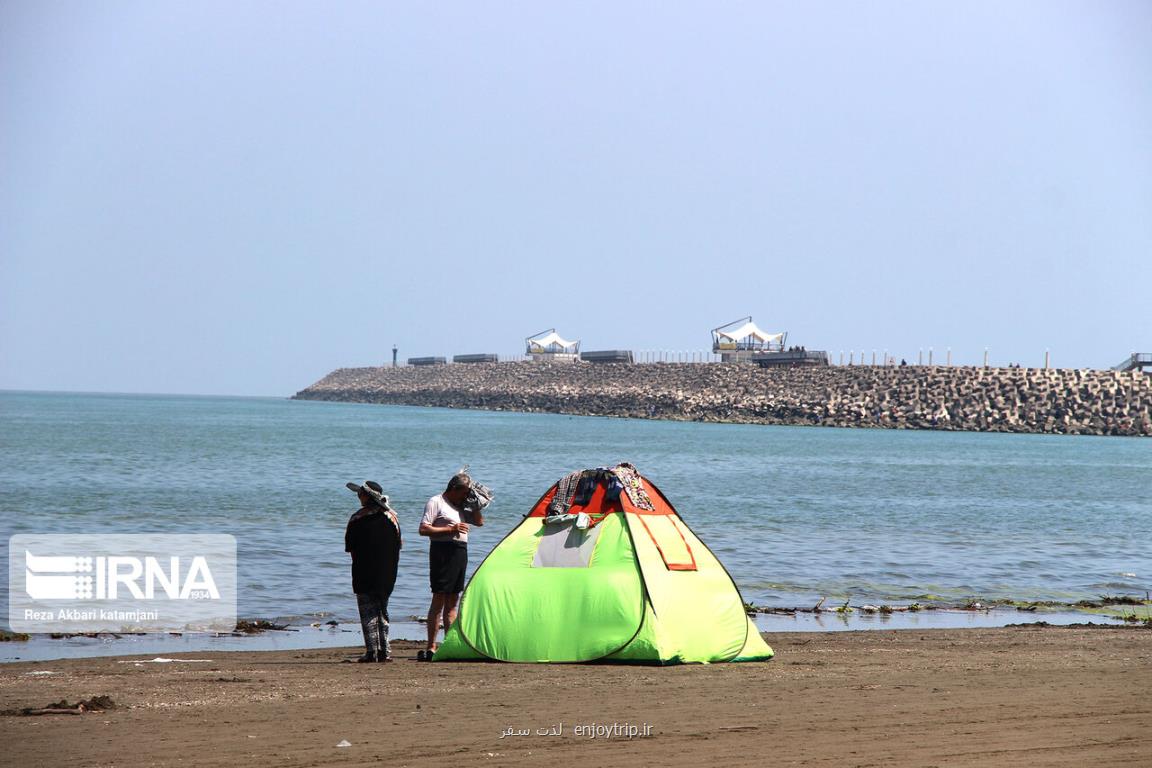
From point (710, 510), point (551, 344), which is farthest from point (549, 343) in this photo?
point (710, 510)

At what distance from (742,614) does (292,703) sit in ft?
14.3

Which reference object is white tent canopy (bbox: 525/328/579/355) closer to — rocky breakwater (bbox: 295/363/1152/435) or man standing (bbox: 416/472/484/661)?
rocky breakwater (bbox: 295/363/1152/435)

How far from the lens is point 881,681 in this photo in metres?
10.0

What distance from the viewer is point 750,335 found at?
14288 centimetres

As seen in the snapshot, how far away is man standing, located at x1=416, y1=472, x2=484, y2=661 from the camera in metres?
11.0

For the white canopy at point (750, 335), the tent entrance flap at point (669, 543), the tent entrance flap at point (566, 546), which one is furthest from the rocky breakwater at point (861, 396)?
the tent entrance flap at point (566, 546)

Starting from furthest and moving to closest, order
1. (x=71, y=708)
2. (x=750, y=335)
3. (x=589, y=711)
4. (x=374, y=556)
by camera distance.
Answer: (x=750, y=335)
(x=374, y=556)
(x=589, y=711)
(x=71, y=708)

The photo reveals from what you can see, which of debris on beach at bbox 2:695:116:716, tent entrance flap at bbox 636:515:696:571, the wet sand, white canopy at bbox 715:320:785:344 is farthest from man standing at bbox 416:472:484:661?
white canopy at bbox 715:320:785:344

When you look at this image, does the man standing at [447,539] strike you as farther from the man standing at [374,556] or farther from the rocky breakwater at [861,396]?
the rocky breakwater at [861,396]

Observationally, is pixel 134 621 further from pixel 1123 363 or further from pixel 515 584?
pixel 1123 363

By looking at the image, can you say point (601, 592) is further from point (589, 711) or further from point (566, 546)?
point (589, 711)

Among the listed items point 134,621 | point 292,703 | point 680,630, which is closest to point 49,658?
point 134,621

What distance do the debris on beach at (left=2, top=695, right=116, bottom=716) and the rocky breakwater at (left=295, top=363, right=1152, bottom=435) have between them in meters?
95.5

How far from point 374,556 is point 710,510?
2115 centimetres
